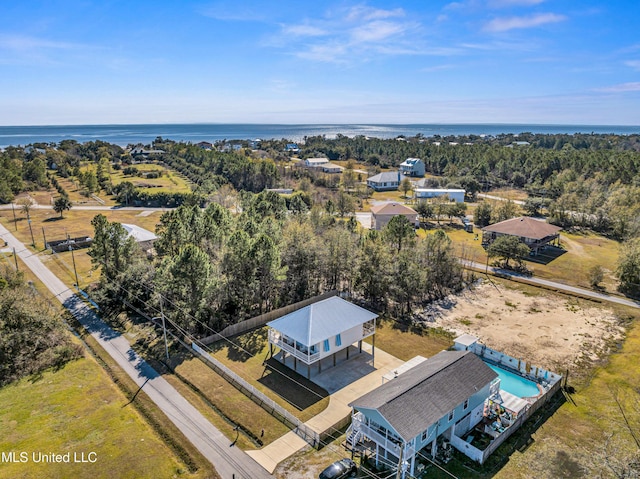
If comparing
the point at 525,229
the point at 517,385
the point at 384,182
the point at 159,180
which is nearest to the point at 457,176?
the point at 384,182

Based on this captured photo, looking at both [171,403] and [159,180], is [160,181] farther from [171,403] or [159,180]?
[171,403]

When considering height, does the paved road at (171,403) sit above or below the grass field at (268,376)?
above

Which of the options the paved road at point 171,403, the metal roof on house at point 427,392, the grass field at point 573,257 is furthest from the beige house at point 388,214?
the paved road at point 171,403

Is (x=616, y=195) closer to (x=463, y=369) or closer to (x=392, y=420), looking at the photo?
(x=463, y=369)

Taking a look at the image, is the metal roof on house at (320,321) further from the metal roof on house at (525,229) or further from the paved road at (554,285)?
the metal roof on house at (525,229)

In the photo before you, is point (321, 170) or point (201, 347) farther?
point (321, 170)

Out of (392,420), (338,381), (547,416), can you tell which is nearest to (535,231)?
(547,416)
